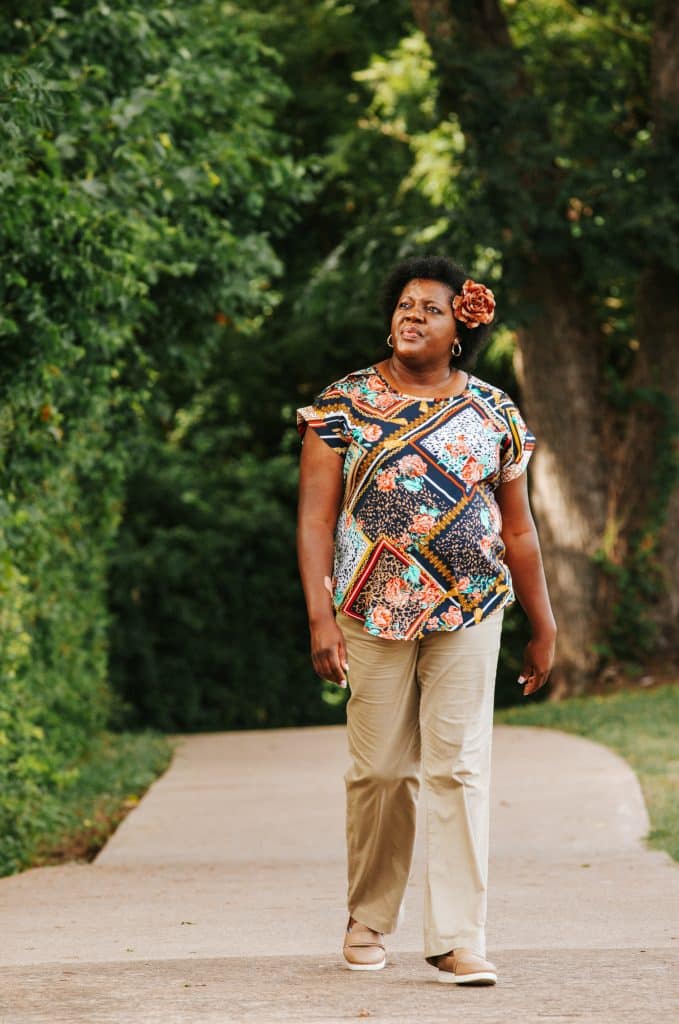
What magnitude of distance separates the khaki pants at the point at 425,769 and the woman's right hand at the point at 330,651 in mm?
132

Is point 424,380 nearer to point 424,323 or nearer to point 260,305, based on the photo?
point 424,323

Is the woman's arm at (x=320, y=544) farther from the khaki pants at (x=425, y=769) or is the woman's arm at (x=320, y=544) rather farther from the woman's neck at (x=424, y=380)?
the woman's neck at (x=424, y=380)

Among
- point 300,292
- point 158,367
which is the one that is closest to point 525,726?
point 158,367

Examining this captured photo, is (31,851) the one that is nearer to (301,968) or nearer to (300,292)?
(301,968)

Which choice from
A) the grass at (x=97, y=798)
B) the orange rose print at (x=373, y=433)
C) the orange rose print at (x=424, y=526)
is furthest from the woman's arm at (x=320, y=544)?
the grass at (x=97, y=798)

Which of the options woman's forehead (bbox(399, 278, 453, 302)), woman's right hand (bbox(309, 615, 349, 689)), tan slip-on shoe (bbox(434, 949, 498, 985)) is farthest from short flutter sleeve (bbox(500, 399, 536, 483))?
tan slip-on shoe (bbox(434, 949, 498, 985))

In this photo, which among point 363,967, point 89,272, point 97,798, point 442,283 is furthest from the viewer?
point 97,798

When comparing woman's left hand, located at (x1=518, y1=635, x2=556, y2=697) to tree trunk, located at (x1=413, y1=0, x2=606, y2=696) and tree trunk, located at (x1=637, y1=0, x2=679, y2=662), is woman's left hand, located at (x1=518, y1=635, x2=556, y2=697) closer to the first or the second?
tree trunk, located at (x1=413, y1=0, x2=606, y2=696)

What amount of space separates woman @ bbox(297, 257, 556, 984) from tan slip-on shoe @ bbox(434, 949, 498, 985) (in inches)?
1.0

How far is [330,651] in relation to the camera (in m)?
4.45

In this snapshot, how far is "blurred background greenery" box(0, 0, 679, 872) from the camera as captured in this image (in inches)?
301

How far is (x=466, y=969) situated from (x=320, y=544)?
1.21 metres

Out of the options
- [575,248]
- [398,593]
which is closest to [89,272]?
[398,593]

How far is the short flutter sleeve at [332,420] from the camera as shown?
462 centimetres
